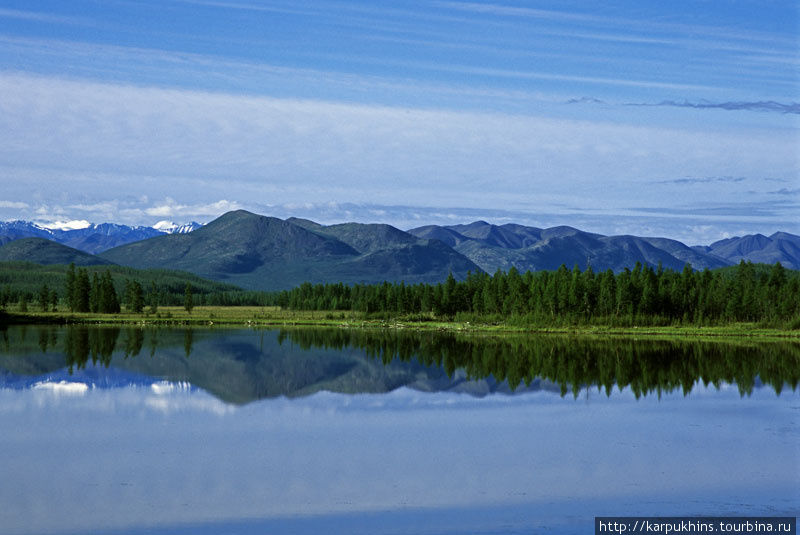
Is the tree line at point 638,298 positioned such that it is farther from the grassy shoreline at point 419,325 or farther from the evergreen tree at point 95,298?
the evergreen tree at point 95,298

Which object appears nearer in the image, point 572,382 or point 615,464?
point 615,464

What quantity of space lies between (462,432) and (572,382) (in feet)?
64.4

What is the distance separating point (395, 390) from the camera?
50.7 m

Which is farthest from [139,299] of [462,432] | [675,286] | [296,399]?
[462,432]

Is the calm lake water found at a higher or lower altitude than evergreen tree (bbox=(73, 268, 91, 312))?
higher

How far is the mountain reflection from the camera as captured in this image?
53.0m

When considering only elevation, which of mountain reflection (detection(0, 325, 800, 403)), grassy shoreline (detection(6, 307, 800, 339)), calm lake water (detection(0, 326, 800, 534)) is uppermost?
calm lake water (detection(0, 326, 800, 534))

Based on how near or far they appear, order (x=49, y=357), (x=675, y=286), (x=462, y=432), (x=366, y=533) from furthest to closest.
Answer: (x=675, y=286), (x=49, y=357), (x=462, y=432), (x=366, y=533)

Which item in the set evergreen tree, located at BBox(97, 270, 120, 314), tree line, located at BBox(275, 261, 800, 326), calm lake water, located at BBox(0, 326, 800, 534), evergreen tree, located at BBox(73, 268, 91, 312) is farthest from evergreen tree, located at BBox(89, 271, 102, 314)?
calm lake water, located at BBox(0, 326, 800, 534)

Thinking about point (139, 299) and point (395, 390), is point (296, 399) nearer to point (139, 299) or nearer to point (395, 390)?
point (395, 390)

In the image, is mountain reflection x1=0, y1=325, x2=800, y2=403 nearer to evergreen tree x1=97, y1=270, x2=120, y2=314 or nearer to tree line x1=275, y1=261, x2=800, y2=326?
tree line x1=275, y1=261, x2=800, y2=326

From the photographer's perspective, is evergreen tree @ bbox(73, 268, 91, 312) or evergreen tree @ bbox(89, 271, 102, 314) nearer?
evergreen tree @ bbox(73, 268, 91, 312)

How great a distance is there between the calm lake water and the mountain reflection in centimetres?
46

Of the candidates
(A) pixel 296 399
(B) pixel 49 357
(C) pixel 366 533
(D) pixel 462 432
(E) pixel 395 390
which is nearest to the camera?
(C) pixel 366 533
